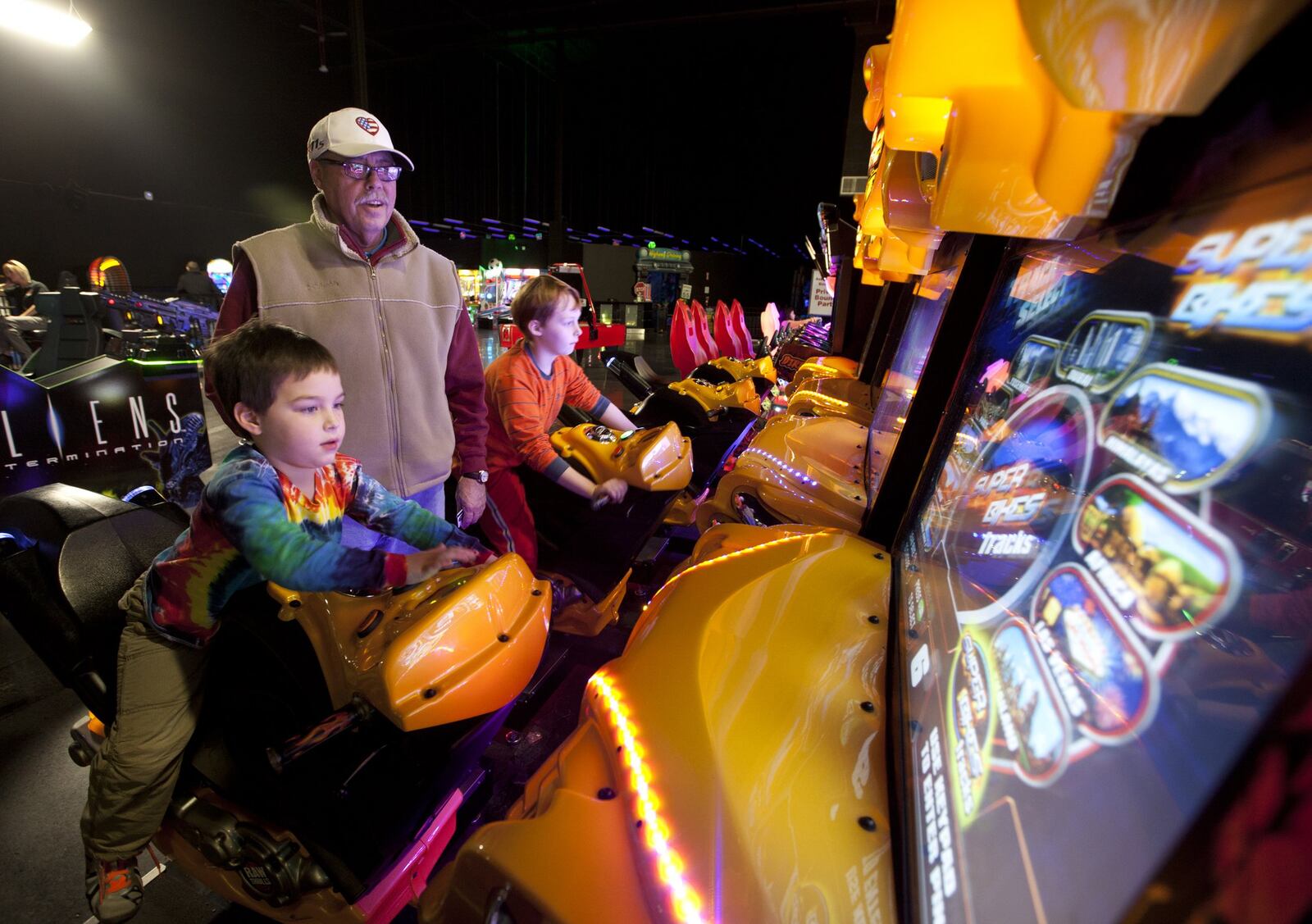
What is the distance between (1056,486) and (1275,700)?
1.57 ft

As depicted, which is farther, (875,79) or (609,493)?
(609,493)

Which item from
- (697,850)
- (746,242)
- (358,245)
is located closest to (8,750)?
(358,245)

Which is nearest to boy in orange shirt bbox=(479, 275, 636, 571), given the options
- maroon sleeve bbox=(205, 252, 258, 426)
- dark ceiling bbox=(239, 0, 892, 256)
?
maroon sleeve bbox=(205, 252, 258, 426)

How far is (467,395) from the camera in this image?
2.36 m

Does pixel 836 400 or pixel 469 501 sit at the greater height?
pixel 836 400

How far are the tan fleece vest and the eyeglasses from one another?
0.54 ft

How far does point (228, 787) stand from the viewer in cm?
149

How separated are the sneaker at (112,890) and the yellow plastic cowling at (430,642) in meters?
0.89

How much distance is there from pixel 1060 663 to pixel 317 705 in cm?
141

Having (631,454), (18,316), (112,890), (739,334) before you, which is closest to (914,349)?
(631,454)

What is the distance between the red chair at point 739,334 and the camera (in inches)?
277

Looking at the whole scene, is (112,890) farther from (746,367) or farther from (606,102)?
(606,102)

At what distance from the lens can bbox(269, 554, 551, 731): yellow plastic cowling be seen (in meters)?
1.18

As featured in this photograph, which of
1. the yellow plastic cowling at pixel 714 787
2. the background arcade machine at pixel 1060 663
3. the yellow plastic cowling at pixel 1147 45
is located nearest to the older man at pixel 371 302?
the yellow plastic cowling at pixel 714 787
